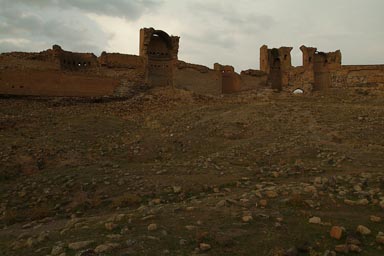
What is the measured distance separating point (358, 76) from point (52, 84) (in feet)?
73.4

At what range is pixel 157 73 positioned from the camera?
22516 millimetres

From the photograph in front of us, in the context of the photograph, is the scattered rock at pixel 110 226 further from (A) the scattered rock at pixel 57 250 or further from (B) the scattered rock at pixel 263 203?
(B) the scattered rock at pixel 263 203

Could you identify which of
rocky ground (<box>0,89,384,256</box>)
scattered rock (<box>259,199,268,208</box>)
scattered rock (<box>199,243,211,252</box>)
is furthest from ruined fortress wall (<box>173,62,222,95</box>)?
scattered rock (<box>199,243,211,252</box>)

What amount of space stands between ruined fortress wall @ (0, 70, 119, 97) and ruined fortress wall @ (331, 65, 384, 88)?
18.6 metres

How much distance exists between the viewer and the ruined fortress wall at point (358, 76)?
2823 centimetres

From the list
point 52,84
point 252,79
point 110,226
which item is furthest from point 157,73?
point 110,226

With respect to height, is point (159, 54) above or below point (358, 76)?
above

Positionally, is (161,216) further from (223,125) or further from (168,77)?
(168,77)

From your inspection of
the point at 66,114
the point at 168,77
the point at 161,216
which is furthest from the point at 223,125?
the point at 168,77

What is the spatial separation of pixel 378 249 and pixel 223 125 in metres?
8.77

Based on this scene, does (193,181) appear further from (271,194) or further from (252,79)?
(252,79)

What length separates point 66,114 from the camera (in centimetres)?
1422

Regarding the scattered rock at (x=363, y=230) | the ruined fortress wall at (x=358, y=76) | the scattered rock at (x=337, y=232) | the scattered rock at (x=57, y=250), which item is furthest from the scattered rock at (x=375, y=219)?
the ruined fortress wall at (x=358, y=76)

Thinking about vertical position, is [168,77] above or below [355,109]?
above
